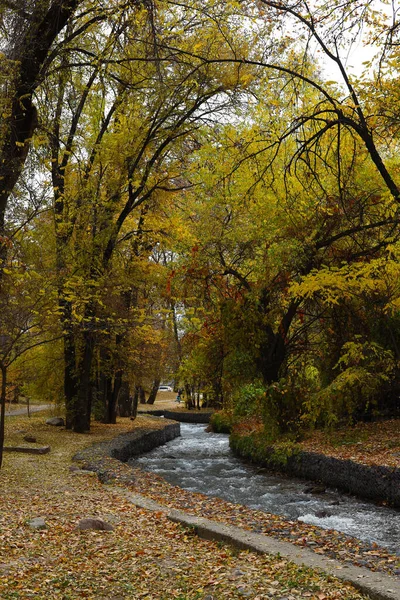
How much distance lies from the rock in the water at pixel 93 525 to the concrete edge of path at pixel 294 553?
873 millimetres

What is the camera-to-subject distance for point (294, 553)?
541cm

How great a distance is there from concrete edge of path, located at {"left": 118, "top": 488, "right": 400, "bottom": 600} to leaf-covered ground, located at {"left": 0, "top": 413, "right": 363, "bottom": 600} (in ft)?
0.34

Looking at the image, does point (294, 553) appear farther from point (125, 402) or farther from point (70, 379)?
point (125, 402)

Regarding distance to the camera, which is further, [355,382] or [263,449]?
[263,449]

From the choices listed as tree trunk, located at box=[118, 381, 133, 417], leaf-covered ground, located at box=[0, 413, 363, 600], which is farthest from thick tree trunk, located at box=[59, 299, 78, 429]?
leaf-covered ground, located at box=[0, 413, 363, 600]

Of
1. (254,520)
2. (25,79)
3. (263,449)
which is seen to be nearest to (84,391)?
(263,449)

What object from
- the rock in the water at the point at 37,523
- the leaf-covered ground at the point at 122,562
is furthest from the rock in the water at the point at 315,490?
the rock in the water at the point at 37,523

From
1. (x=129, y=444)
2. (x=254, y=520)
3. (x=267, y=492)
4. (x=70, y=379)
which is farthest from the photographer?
(x=70, y=379)

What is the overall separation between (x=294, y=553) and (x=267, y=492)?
565cm

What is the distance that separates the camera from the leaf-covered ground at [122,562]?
14.7 ft

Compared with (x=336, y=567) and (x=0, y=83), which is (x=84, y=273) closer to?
(x=0, y=83)

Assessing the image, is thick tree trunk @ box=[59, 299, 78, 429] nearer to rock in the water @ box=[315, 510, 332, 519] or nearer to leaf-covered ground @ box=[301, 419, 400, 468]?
leaf-covered ground @ box=[301, 419, 400, 468]

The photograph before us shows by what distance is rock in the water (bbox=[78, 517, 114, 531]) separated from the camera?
644cm

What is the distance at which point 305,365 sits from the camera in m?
15.5
